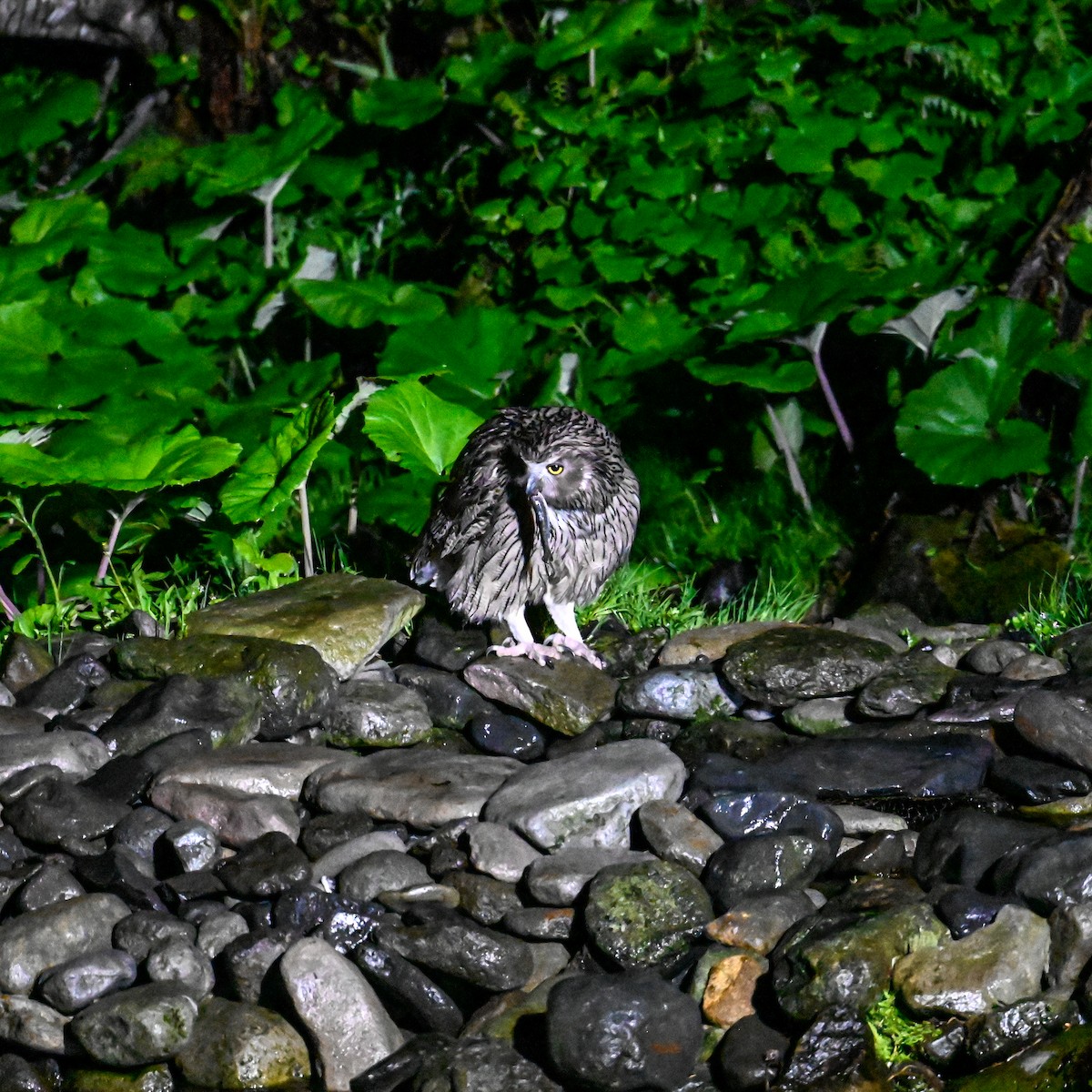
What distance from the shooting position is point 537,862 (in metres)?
4.21

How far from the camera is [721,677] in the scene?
16.7 ft

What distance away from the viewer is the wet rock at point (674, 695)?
502 centimetres

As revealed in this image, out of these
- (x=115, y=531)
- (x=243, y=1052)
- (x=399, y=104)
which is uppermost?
(x=399, y=104)

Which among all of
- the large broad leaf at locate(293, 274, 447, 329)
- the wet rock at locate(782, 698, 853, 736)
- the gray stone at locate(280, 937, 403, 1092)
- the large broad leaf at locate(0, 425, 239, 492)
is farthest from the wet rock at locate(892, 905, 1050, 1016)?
the large broad leaf at locate(293, 274, 447, 329)

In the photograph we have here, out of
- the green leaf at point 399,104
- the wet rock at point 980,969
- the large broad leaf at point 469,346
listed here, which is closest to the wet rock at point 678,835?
the wet rock at point 980,969

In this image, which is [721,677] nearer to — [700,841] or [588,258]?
[700,841]

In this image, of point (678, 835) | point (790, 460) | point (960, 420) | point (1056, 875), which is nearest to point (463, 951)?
point (678, 835)

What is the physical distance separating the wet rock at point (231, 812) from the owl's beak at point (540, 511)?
1235 mm

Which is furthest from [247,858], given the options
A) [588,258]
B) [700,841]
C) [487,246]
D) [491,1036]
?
[487,246]

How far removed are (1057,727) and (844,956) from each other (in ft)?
4.16

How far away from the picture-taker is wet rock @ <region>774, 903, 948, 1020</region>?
12.0ft

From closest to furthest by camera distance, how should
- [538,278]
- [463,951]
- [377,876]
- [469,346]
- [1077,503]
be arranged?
[463,951] < [377,876] < [1077,503] < [469,346] < [538,278]

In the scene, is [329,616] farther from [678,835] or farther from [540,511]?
[678,835]

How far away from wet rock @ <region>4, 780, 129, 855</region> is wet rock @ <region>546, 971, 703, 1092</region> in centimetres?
160
